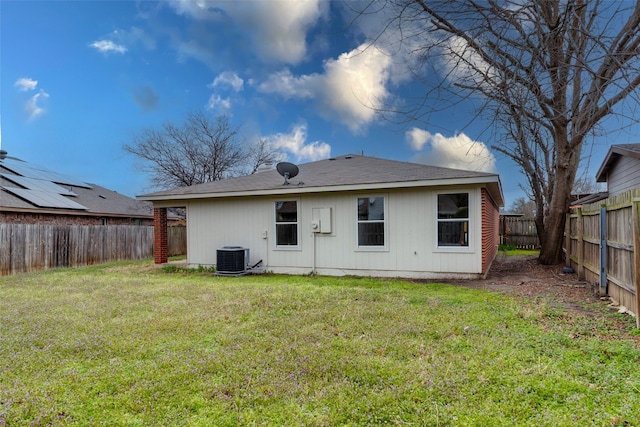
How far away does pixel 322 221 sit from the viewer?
31.6 ft

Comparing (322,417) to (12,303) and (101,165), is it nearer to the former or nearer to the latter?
(12,303)

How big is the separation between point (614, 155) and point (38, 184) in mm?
24228

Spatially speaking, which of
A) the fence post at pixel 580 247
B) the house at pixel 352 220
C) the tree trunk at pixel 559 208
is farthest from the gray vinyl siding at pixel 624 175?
the house at pixel 352 220

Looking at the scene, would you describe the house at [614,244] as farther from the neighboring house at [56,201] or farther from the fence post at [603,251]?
the neighboring house at [56,201]

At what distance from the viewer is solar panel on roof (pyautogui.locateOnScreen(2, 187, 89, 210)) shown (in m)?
15.1

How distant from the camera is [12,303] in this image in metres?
6.46

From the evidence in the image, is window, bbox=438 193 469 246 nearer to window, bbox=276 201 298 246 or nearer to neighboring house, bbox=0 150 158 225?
window, bbox=276 201 298 246

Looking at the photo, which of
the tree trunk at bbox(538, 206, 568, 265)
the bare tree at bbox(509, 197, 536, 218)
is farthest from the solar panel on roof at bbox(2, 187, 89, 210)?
the bare tree at bbox(509, 197, 536, 218)

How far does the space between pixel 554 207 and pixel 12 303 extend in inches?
540

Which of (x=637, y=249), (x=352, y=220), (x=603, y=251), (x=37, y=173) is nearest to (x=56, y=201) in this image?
(x=37, y=173)

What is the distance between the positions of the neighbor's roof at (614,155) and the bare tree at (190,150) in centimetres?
1773

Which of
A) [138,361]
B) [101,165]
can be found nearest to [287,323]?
[138,361]

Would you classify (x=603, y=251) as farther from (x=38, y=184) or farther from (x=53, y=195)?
(x=38, y=184)

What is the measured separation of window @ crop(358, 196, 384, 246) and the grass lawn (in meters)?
3.28
